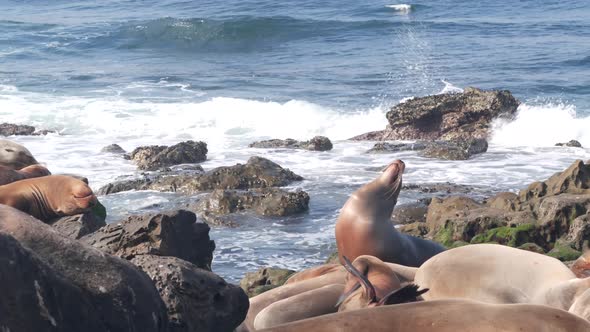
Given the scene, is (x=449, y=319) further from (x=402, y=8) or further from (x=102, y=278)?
(x=402, y=8)

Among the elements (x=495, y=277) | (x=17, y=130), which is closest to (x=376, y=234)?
(x=495, y=277)

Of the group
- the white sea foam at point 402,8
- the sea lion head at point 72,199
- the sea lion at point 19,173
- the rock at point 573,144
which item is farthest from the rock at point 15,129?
the white sea foam at point 402,8

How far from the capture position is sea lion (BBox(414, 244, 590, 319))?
201 inches

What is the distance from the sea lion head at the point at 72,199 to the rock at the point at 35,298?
4.89m

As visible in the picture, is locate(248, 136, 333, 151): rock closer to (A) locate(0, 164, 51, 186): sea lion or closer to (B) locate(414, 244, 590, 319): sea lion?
(A) locate(0, 164, 51, 186): sea lion

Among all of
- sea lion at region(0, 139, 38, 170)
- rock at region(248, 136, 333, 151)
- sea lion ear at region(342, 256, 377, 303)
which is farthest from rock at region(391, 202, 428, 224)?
sea lion ear at region(342, 256, 377, 303)

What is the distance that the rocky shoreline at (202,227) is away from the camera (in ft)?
10.9

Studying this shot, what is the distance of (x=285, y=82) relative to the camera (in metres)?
29.1

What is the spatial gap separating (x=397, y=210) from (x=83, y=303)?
948 cm

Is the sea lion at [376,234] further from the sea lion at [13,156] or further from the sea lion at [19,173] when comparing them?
the sea lion at [13,156]

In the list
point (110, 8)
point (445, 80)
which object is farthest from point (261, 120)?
point (110, 8)

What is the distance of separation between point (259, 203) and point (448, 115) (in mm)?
8128

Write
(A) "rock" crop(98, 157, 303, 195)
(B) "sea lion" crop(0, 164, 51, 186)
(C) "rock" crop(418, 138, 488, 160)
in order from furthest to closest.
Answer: (C) "rock" crop(418, 138, 488, 160) < (A) "rock" crop(98, 157, 303, 195) < (B) "sea lion" crop(0, 164, 51, 186)

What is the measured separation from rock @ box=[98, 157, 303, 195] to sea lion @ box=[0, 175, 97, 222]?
6213 millimetres
